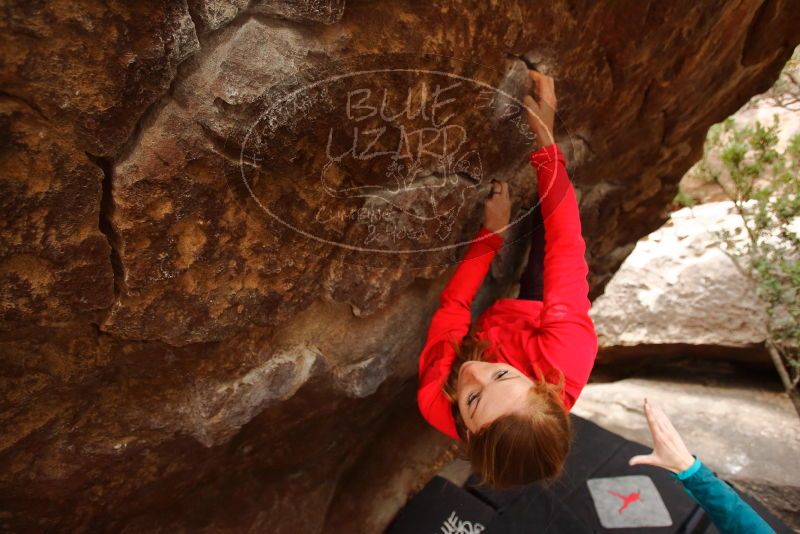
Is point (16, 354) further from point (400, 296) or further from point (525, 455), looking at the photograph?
point (525, 455)

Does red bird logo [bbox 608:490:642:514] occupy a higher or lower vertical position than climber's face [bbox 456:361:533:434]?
lower

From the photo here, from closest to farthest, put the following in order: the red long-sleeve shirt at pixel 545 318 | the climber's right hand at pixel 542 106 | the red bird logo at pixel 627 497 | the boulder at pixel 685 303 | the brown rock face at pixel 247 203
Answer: the brown rock face at pixel 247 203 → the climber's right hand at pixel 542 106 → the red long-sleeve shirt at pixel 545 318 → the red bird logo at pixel 627 497 → the boulder at pixel 685 303

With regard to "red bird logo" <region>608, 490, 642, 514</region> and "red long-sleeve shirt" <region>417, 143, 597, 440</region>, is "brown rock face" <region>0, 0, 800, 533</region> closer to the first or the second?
"red long-sleeve shirt" <region>417, 143, 597, 440</region>

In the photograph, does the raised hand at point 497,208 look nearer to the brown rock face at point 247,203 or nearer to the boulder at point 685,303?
the brown rock face at point 247,203

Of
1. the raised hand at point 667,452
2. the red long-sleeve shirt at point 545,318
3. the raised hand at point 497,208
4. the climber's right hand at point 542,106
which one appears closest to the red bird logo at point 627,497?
the raised hand at point 667,452

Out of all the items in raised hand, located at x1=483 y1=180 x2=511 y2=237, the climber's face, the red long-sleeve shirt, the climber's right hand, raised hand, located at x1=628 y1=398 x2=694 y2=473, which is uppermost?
the climber's right hand

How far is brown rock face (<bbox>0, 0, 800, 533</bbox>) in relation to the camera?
2.61 feet

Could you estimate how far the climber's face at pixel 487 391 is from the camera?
4.25 ft

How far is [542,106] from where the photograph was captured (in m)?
1.28

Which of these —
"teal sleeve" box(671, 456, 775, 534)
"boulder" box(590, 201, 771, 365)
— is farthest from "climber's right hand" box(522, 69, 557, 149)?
"boulder" box(590, 201, 771, 365)

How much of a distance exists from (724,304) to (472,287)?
106 inches

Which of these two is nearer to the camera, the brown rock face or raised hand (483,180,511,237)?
the brown rock face

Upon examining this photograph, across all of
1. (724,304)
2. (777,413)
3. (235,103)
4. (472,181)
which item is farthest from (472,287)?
(724,304)

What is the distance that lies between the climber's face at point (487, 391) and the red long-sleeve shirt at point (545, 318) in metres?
0.08
